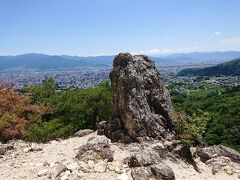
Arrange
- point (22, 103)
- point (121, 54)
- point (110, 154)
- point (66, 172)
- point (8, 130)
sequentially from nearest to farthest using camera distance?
point (66, 172), point (110, 154), point (121, 54), point (8, 130), point (22, 103)

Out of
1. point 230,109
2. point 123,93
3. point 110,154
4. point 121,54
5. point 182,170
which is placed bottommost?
point 230,109

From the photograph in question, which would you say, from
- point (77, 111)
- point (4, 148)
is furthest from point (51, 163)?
point (77, 111)

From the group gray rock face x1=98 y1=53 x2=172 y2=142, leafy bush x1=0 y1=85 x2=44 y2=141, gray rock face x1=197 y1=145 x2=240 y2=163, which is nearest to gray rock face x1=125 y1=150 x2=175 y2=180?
gray rock face x1=98 y1=53 x2=172 y2=142

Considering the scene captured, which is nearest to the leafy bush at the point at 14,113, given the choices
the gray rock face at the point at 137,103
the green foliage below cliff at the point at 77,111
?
the green foliage below cliff at the point at 77,111

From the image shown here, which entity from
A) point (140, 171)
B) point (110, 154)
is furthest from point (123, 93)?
point (140, 171)

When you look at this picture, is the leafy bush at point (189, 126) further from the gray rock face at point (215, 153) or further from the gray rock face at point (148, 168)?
the gray rock face at point (148, 168)

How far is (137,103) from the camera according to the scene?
51.5 ft

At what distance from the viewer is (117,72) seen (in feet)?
54.4

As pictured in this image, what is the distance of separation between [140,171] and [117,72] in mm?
5602

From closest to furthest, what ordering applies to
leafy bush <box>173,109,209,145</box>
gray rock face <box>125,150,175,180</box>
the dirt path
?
gray rock face <box>125,150,175,180</box>
the dirt path
leafy bush <box>173,109,209,145</box>

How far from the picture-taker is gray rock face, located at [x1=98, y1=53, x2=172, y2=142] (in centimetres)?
1548

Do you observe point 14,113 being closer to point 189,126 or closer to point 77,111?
point 77,111

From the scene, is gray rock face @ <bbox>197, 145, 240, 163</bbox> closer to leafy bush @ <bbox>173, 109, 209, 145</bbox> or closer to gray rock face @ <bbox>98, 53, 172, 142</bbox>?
leafy bush @ <bbox>173, 109, 209, 145</bbox>

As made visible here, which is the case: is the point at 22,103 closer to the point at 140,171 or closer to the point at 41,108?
the point at 41,108
